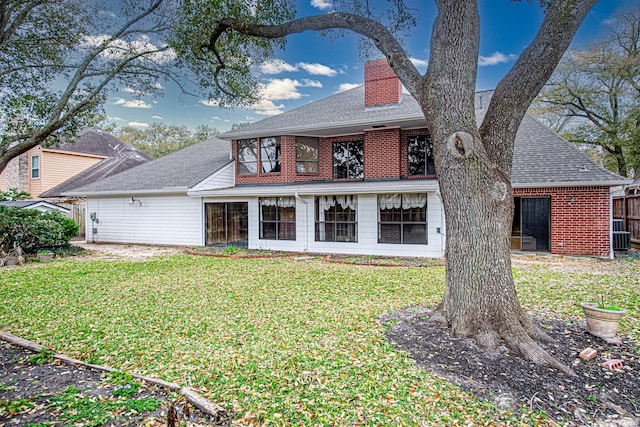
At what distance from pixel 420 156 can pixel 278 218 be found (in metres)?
5.59

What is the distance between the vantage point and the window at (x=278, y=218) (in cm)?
1279

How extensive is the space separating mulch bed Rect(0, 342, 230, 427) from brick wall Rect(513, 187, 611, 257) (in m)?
11.8

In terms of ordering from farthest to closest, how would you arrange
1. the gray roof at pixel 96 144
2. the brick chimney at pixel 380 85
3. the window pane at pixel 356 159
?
the gray roof at pixel 96 144 < the window pane at pixel 356 159 < the brick chimney at pixel 380 85

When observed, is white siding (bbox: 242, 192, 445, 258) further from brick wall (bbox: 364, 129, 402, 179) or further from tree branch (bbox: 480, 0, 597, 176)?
tree branch (bbox: 480, 0, 597, 176)

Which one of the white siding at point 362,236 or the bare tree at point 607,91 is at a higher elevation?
the bare tree at point 607,91

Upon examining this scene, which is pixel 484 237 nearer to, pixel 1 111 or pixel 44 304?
pixel 44 304

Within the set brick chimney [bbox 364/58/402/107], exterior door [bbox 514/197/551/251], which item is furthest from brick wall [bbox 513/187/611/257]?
brick chimney [bbox 364/58/402/107]

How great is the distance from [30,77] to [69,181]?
16.3m

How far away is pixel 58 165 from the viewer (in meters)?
21.2

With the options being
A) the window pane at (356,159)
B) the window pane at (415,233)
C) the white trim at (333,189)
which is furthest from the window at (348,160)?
the window pane at (415,233)

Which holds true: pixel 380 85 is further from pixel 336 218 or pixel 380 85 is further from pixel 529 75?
pixel 529 75

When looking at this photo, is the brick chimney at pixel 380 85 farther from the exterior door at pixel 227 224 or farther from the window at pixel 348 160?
the exterior door at pixel 227 224

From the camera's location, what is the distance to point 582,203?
10.7 m

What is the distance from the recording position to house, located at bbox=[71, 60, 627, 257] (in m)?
10.8
